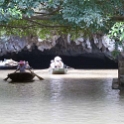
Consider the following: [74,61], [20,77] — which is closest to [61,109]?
[20,77]

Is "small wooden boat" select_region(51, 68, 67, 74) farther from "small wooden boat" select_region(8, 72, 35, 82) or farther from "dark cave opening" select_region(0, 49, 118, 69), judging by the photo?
"dark cave opening" select_region(0, 49, 118, 69)

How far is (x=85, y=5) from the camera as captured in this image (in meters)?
10.5

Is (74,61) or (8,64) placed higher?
(74,61)

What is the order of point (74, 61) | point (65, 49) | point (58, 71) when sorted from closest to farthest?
point (58, 71)
point (65, 49)
point (74, 61)

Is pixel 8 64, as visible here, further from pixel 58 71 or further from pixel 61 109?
pixel 61 109

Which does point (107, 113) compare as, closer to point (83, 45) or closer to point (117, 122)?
point (117, 122)

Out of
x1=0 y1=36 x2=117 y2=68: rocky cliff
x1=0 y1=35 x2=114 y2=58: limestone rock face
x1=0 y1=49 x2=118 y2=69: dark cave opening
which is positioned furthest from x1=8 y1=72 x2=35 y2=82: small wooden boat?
x1=0 y1=49 x2=118 y2=69: dark cave opening

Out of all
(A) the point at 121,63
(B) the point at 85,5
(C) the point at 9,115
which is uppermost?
(B) the point at 85,5

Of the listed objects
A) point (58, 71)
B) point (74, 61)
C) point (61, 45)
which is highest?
point (61, 45)

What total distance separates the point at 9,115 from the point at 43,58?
3910 cm

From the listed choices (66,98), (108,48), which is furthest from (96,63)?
(66,98)

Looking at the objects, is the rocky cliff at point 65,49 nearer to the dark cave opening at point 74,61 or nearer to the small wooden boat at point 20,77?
the dark cave opening at point 74,61

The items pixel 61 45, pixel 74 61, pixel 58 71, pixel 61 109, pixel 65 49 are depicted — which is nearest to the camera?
pixel 61 109

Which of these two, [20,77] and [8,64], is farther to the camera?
[8,64]
